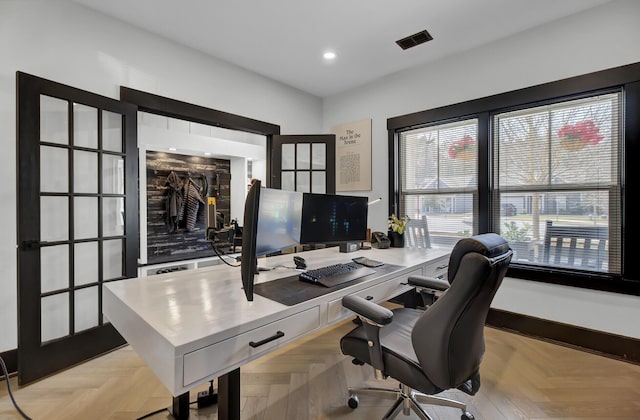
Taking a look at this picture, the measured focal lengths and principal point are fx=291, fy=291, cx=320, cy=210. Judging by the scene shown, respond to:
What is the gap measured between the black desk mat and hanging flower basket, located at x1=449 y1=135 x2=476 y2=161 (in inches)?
85.8

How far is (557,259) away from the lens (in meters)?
2.58

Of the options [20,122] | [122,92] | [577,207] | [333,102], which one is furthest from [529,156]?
[20,122]

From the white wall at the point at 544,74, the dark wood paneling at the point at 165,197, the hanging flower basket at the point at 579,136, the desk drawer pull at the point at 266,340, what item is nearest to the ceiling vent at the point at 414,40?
the white wall at the point at 544,74

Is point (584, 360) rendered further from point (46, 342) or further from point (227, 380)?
point (46, 342)

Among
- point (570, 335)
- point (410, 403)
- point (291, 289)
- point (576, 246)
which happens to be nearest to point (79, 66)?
point (291, 289)

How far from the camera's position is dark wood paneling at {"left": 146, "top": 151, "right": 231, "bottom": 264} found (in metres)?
4.48

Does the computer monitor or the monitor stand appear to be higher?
the computer monitor

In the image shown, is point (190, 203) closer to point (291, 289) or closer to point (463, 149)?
point (291, 289)

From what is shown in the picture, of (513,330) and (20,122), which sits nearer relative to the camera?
(20,122)

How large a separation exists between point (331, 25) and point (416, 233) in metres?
2.16

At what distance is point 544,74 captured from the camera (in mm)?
2584

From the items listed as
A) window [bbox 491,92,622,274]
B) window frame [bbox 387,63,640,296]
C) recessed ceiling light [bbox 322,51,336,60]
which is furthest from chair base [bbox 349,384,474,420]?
recessed ceiling light [bbox 322,51,336,60]

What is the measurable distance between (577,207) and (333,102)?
3.08m

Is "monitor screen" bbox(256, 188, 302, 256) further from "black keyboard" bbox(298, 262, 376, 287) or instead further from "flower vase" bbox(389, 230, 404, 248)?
"flower vase" bbox(389, 230, 404, 248)
